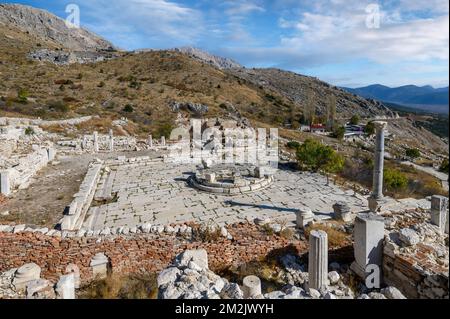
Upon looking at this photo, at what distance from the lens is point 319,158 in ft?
45.3

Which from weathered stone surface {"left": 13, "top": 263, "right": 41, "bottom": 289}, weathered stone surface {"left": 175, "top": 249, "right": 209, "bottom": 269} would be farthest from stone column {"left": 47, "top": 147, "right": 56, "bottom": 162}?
weathered stone surface {"left": 175, "top": 249, "right": 209, "bottom": 269}

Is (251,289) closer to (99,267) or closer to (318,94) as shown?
(99,267)

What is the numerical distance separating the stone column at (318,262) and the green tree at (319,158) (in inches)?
295

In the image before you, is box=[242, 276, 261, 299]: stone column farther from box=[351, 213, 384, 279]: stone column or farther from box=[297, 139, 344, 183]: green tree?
box=[297, 139, 344, 183]: green tree

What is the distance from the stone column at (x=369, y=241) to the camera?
6.29m

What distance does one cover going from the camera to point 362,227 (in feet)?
20.8

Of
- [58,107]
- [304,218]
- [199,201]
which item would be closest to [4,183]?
[199,201]

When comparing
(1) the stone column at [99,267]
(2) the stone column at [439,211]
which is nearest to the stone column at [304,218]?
(2) the stone column at [439,211]

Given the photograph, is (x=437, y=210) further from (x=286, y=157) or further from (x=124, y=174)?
(x=124, y=174)

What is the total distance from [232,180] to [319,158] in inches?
176

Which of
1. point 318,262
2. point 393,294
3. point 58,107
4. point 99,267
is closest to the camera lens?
point 393,294

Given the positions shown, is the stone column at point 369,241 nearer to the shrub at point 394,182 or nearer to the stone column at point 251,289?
the stone column at point 251,289
